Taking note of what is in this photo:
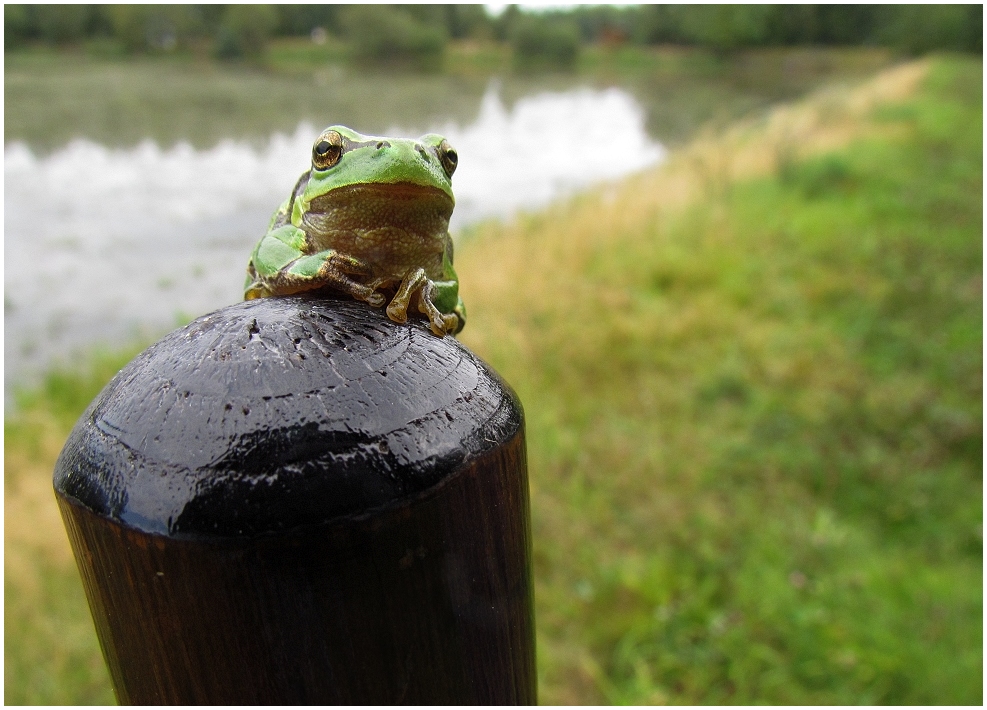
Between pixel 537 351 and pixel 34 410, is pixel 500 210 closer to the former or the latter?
pixel 537 351

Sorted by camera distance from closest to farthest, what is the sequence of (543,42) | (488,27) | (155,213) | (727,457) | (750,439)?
(727,457), (750,439), (155,213), (488,27), (543,42)

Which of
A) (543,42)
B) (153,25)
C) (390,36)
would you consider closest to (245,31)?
(153,25)

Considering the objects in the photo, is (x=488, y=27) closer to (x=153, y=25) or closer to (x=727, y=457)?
(x=153, y=25)

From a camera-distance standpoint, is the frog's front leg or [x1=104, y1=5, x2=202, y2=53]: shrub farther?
[x1=104, y1=5, x2=202, y2=53]: shrub

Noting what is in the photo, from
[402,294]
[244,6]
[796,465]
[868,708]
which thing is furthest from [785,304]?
[244,6]

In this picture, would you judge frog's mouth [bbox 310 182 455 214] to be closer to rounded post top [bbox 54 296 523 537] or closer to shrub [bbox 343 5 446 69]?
rounded post top [bbox 54 296 523 537]

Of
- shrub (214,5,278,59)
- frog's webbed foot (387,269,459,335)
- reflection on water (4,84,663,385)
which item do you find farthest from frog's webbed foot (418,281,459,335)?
shrub (214,5,278,59)

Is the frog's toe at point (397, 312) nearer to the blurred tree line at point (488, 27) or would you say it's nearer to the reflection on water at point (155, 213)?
the reflection on water at point (155, 213)
